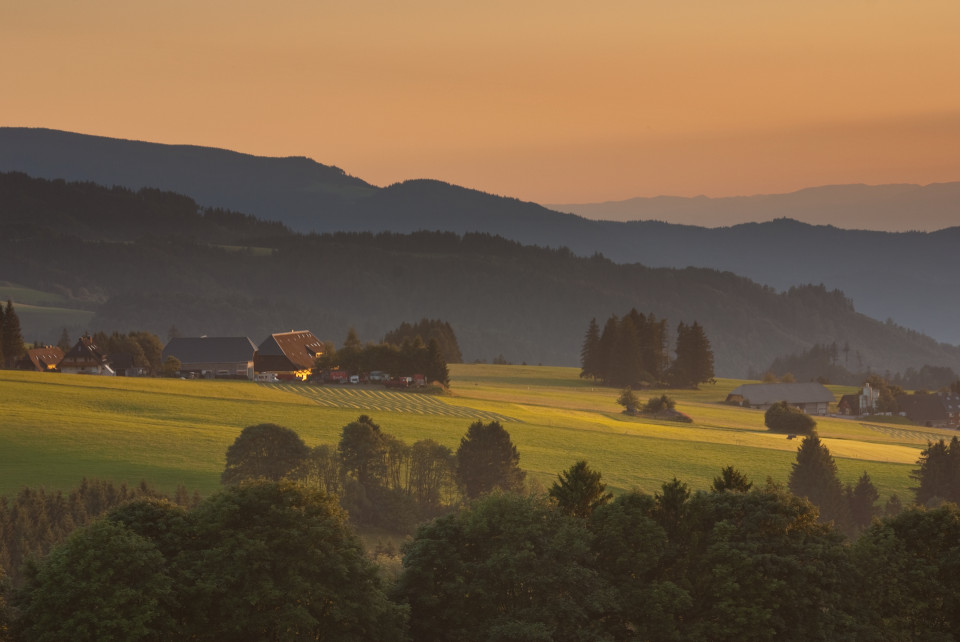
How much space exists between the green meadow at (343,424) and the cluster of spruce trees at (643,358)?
30866mm

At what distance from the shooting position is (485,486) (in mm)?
72125

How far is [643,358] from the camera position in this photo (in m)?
169

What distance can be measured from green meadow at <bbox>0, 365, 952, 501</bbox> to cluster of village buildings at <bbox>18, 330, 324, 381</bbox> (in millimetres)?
13687

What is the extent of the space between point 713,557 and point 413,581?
1039 centimetres

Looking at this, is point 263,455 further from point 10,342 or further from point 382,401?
point 10,342

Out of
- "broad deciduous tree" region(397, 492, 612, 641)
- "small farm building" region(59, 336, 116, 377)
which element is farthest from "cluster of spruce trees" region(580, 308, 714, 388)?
"broad deciduous tree" region(397, 492, 612, 641)

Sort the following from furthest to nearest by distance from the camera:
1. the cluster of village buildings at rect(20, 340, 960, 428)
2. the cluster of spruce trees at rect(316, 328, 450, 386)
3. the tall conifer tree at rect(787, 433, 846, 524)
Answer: the cluster of village buildings at rect(20, 340, 960, 428), the cluster of spruce trees at rect(316, 328, 450, 386), the tall conifer tree at rect(787, 433, 846, 524)

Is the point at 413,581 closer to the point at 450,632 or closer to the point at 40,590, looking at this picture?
the point at 450,632

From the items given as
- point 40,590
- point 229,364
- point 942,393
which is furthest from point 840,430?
point 40,590

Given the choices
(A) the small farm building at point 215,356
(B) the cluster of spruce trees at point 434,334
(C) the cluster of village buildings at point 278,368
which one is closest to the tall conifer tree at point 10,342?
(C) the cluster of village buildings at point 278,368

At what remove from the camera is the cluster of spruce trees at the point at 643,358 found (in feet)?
535

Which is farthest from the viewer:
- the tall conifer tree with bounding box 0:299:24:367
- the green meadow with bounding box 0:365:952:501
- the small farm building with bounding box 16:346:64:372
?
the small farm building with bounding box 16:346:64:372

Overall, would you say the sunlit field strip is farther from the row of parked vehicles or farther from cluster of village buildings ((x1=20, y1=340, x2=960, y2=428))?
cluster of village buildings ((x1=20, y1=340, x2=960, y2=428))

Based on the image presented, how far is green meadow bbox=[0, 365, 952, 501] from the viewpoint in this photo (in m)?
71.3
